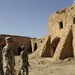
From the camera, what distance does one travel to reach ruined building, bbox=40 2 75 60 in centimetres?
1741

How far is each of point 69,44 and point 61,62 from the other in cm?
253

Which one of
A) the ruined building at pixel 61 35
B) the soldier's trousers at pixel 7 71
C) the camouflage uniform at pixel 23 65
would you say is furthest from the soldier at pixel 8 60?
the ruined building at pixel 61 35

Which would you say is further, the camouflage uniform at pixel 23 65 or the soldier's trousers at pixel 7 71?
the camouflage uniform at pixel 23 65

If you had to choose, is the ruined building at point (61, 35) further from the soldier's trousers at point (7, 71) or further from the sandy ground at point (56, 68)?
the soldier's trousers at point (7, 71)

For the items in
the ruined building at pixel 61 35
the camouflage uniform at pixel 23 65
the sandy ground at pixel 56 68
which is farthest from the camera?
the ruined building at pixel 61 35

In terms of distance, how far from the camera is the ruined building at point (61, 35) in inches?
685

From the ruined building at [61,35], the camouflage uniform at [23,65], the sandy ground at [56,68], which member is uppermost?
the ruined building at [61,35]

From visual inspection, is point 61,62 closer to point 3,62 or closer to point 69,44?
point 69,44

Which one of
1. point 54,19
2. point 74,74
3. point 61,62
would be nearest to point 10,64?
point 74,74

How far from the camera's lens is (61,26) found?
69.8ft

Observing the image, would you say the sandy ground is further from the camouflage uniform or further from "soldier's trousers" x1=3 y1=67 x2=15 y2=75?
"soldier's trousers" x1=3 y1=67 x2=15 y2=75

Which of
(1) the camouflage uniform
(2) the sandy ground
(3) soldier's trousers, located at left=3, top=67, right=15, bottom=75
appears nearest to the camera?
(3) soldier's trousers, located at left=3, top=67, right=15, bottom=75

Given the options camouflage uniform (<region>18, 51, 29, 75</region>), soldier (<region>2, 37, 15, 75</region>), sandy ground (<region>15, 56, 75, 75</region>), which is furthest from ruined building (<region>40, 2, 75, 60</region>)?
soldier (<region>2, 37, 15, 75</region>)

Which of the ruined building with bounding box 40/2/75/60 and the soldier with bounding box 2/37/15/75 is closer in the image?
the soldier with bounding box 2/37/15/75
